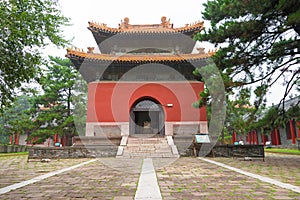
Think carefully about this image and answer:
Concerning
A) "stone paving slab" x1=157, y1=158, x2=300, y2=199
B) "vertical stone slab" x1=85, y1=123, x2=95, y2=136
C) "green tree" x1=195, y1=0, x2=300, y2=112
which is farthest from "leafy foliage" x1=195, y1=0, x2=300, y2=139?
"vertical stone slab" x1=85, y1=123, x2=95, y2=136

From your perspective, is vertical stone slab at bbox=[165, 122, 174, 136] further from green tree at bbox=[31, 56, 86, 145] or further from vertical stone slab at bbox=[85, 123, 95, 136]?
green tree at bbox=[31, 56, 86, 145]

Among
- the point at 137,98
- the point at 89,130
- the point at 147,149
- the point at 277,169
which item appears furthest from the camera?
the point at 137,98

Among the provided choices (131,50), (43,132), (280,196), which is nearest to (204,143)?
(280,196)

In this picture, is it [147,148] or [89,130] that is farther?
[89,130]

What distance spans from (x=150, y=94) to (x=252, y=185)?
10113mm

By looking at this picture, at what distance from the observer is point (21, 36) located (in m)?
3.99

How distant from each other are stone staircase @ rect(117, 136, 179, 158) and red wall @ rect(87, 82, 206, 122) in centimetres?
220

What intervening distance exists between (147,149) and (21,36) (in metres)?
7.20

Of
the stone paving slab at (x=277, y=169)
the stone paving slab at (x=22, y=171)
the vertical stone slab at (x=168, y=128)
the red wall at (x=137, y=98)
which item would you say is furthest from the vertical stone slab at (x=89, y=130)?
the stone paving slab at (x=277, y=169)

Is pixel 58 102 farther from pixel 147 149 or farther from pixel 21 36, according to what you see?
pixel 21 36

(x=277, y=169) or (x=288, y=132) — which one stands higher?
(x=288, y=132)

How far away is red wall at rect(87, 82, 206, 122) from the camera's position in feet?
43.4

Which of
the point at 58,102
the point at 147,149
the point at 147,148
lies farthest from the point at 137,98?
the point at 58,102

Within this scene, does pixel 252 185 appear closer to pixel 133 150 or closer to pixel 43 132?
pixel 133 150
